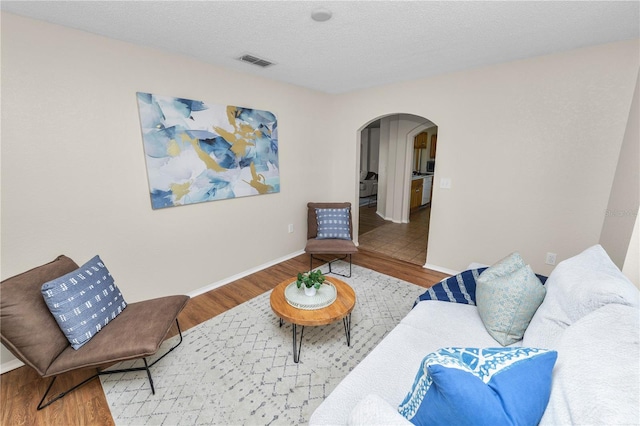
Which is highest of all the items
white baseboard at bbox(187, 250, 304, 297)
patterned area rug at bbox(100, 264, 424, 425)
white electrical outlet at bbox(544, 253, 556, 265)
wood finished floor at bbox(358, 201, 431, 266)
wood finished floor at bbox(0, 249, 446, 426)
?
white electrical outlet at bbox(544, 253, 556, 265)

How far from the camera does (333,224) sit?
3.56 metres

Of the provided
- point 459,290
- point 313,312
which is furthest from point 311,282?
point 459,290

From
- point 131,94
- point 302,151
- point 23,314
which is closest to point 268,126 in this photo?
point 302,151

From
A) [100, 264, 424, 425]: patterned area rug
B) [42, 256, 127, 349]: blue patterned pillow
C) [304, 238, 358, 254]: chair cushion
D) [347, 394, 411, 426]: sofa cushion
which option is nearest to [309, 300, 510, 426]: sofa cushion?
[347, 394, 411, 426]: sofa cushion

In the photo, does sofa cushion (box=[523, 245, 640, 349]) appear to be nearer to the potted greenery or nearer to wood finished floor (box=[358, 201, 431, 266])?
the potted greenery

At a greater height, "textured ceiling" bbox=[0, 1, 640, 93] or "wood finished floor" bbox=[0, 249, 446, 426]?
"textured ceiling" bbox=[0, 1, 640, 93]

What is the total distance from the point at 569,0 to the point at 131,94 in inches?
127

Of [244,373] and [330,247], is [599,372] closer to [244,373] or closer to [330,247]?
[244,373]

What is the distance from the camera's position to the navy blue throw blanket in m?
1.95

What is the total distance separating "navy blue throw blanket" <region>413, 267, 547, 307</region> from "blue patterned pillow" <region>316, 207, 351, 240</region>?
1.63 m

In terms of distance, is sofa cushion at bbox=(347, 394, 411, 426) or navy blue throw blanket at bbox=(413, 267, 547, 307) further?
navy blue throw blanket at bbox=(413, 267, 547, 307)

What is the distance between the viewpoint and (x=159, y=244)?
2.61 meters

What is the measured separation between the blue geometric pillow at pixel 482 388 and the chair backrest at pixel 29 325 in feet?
6.44

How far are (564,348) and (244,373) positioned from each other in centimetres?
182
